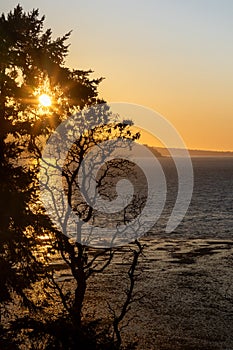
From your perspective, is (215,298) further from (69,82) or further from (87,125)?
(69,82)

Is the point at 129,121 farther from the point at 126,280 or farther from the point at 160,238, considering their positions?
the point at 160,238

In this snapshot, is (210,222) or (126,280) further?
(210,222)

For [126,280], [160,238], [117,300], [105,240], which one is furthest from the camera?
[160,238]

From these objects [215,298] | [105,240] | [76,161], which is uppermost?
[76,161]

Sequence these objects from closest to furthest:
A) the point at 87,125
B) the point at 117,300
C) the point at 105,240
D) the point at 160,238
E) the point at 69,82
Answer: the point at 69,82
the point at 87,125
the point at 117,300
the point at 105,240
the point at 160,238

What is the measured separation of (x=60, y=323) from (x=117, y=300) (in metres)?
32.0

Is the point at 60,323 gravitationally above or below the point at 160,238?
above

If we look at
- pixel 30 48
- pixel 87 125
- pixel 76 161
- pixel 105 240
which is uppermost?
pixel 30 48

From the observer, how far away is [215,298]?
4959cm

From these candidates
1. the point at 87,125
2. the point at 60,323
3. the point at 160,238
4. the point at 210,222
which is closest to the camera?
the point at 60,323

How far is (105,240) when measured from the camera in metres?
79.6

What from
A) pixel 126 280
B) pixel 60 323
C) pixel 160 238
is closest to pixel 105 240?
pixel 160 238

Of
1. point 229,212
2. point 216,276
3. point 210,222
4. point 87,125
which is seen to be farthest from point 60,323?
point 229,212

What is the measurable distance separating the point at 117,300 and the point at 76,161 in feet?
84.5
